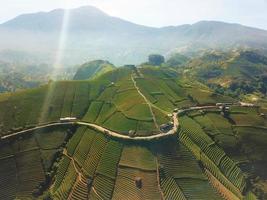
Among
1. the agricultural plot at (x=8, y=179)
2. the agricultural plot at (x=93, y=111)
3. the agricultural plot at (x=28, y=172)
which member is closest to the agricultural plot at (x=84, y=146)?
the agricultural plot at (x=93, y=111)

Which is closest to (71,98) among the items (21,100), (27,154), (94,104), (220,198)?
(94,104)

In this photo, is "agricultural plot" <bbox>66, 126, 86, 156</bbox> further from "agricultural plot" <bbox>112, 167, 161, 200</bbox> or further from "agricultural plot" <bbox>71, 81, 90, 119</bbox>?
"agricultural plot" <bbox>112, 167, 161, 200</bbox>

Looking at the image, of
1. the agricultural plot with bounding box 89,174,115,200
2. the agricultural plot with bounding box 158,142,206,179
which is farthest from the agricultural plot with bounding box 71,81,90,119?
the agricultural plot with bounding box 158,142,206,179

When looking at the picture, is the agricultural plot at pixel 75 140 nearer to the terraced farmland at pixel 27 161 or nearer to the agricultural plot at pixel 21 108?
the terraced farmland at pixel 27 161

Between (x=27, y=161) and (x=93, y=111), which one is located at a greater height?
(x=93, y=111)

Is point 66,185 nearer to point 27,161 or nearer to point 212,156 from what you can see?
point 27,161

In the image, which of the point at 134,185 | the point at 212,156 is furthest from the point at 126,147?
the point at 212,156

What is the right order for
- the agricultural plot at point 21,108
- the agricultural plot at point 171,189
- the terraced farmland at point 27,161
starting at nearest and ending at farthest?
the agricultural plot at point 171,189 < the terraced farmland at point 27,161 < the agricultural plot at point 21,108

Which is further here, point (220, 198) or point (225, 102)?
point (225, 102)

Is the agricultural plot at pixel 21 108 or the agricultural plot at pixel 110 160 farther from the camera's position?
the agricultural plot at pixel 21 108

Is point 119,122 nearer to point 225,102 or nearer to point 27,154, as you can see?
point 27,154

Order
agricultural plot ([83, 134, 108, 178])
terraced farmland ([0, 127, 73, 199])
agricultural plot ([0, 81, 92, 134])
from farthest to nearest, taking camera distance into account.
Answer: agricultural plot ([0, 81, 92, 134]), agricultural plot ([83, 134, 108, 178]), terraced farmland ([0, 127, 73, 199])
